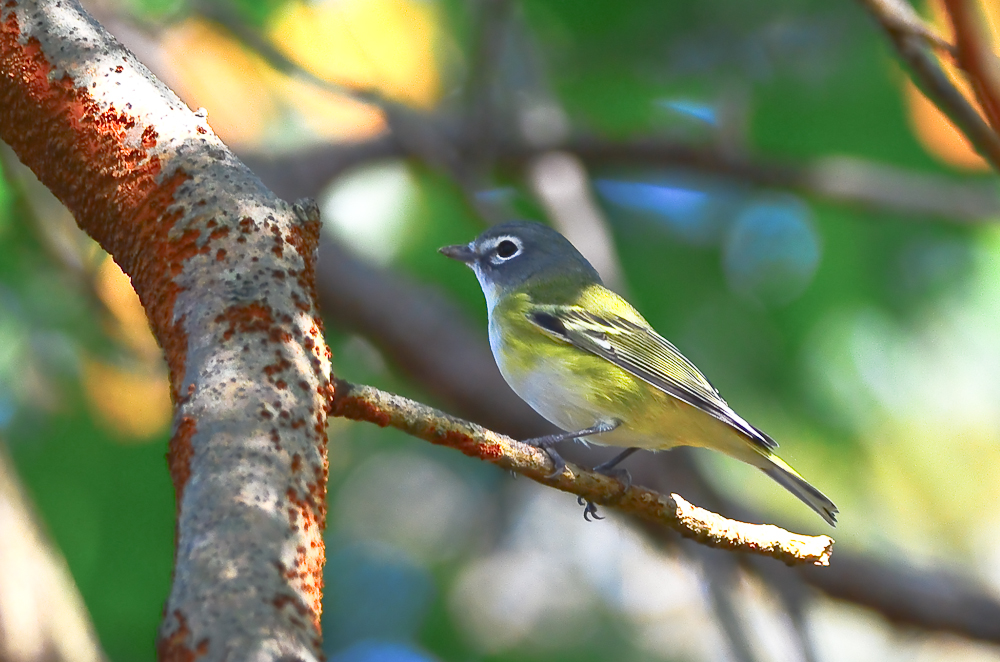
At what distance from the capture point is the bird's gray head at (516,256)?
4.90 metres

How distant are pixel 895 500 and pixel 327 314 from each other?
5.26 m

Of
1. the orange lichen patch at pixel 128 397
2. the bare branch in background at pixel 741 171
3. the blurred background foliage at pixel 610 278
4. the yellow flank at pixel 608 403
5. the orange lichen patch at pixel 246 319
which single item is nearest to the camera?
the orange lichen patch at pixel 246 319

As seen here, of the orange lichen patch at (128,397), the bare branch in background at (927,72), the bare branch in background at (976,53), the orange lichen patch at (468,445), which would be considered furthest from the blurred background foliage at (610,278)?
the bare branch in background at (976,53)

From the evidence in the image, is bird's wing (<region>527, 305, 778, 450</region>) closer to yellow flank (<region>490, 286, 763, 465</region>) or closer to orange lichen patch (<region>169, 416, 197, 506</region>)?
yellow flank (<region>490, 286, 763, 465</region>)

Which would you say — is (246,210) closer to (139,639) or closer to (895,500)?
(139,639)

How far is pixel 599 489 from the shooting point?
2.23 metres

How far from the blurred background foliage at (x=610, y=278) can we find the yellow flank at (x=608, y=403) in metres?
1.38

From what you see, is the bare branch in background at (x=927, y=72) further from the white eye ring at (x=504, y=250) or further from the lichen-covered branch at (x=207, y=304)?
the white eye ring at (x=504, y=250)

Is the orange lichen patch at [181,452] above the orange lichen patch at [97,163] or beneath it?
beneath

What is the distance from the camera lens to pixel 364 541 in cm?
860

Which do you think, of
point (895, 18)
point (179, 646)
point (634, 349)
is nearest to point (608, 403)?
point (634, 349)

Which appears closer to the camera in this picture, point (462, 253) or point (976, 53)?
point (976, 53)

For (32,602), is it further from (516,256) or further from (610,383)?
(516,256)

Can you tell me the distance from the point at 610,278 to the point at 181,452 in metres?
4.42
